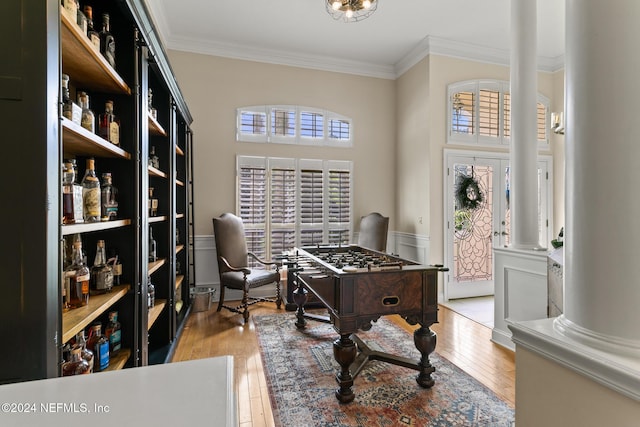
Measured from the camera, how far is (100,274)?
177cm

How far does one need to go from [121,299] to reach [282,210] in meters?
3.02

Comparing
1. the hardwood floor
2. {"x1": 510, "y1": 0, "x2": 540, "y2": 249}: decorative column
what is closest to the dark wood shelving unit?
the hardwood floor

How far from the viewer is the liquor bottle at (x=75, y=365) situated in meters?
1.45

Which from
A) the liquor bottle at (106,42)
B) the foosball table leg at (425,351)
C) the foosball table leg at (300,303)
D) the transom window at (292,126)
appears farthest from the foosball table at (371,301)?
the transom window at (292,126)

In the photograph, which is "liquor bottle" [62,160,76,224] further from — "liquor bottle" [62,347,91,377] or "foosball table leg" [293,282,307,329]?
"foosball table leg" [293,282,307,329]

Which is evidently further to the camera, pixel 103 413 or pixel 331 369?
pixel 331 369

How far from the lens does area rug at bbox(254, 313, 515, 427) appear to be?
199 centimetres

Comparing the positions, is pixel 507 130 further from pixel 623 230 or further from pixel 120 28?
pixel 120 28

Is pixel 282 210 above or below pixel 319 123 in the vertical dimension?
below

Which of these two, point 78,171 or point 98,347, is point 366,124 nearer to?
point 78,171

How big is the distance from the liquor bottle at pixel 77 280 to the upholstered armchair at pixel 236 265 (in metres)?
2.19

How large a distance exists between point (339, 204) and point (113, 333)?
11.9 ft

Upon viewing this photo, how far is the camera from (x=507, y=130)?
5059mm

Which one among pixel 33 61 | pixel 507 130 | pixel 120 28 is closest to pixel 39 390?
pixel 33 61
